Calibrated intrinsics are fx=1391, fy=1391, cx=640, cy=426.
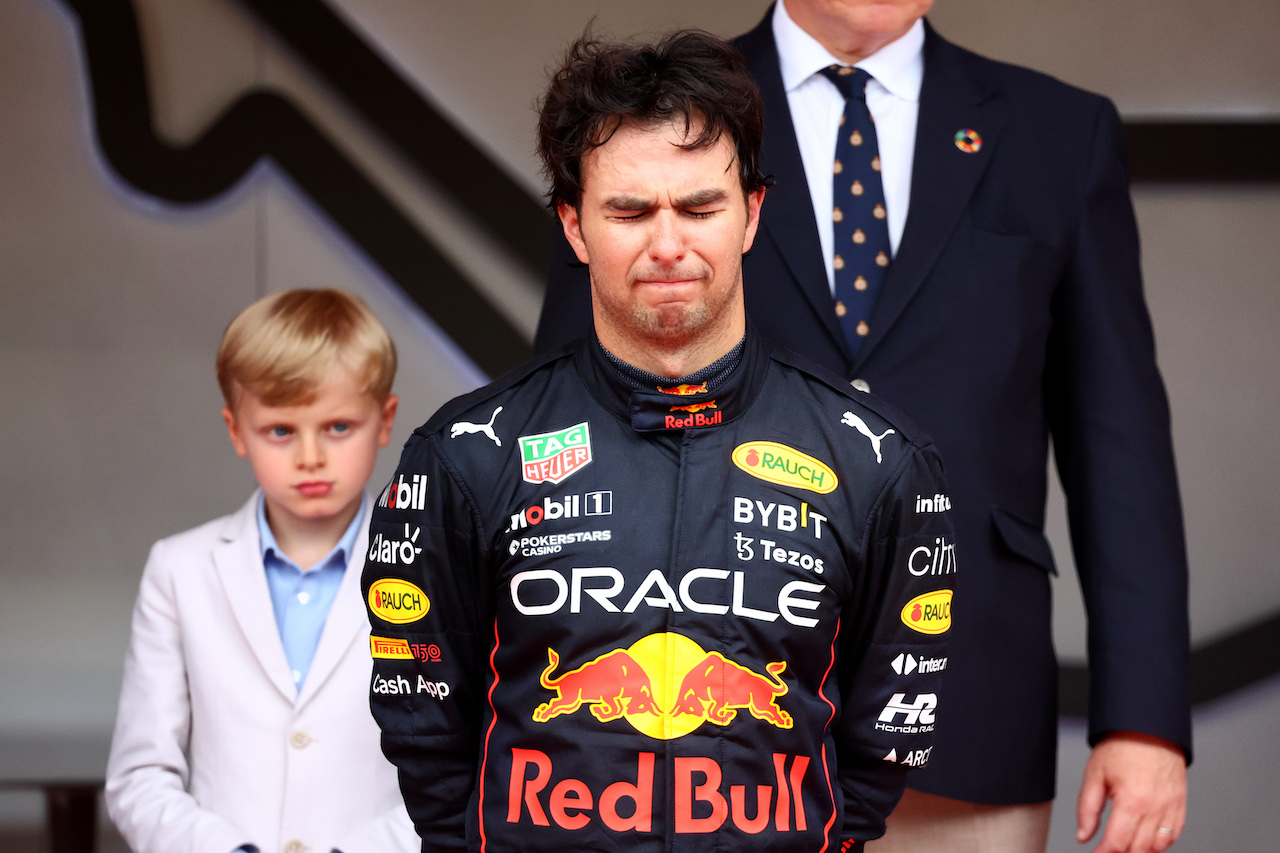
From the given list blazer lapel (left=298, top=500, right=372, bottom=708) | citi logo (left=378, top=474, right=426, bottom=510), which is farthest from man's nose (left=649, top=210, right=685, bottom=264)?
blazer lapel (left=298, top=500, right=372, bottom=708)

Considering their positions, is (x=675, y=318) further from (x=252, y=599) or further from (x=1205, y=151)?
(x=1205, y=151)

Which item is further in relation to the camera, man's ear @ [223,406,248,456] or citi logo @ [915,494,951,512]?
man's ear @ [223,406,248,456]

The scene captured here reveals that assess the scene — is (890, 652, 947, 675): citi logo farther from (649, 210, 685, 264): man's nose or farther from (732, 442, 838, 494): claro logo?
(649, 210, 685, 264): man's nose

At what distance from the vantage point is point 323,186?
3.24 meters

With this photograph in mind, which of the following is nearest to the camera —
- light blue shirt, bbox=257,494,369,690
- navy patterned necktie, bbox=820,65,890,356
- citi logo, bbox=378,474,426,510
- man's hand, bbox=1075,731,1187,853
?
citi logo, bbox=378,474,426,510

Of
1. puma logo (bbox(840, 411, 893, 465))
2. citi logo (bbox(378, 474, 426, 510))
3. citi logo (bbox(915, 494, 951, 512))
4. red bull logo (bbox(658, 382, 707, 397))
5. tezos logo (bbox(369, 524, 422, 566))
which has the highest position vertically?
red bull logo (bbox(658, 382, 707, 397))

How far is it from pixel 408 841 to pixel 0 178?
2018 millimetres

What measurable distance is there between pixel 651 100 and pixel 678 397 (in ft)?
1.04

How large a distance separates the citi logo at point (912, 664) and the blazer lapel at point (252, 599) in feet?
3.12

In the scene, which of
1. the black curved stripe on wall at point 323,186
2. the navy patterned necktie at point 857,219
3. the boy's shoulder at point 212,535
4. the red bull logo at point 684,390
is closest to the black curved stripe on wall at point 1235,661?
the black curved stripe on wall at point 323,186

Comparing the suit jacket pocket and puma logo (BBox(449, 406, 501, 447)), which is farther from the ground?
puma logo (BBox(449, 406, 501, 447))

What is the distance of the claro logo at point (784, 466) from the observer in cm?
149

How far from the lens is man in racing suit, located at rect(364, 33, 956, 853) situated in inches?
55.6

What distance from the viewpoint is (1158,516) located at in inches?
73.0
